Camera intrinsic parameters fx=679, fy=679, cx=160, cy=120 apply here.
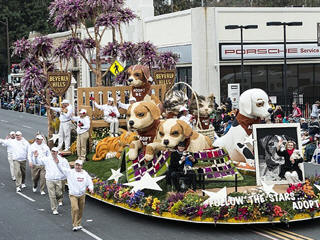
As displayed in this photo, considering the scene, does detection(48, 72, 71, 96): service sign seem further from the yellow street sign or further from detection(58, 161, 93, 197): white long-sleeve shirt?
detection(58, 161, 93, 197): white long-sleeve shirt

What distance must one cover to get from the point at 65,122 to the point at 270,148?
8.29m

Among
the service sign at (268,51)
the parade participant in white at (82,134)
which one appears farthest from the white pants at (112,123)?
the service sign at (268,51)

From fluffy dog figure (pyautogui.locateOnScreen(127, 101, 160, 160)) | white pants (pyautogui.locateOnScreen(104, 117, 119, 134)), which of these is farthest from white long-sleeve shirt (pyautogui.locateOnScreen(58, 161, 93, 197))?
white pants (pyautogui.locateOnScreen(104, 117, 119, 134))

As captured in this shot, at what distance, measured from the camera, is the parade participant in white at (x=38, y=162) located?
19.3 m

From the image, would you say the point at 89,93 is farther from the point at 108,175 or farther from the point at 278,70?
the point at 278,70

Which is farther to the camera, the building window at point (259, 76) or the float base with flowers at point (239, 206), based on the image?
the building window at point (259, 76)

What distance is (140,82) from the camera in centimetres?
2089

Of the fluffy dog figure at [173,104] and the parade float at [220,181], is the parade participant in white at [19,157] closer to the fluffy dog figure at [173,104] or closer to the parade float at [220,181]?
the parade float at [220,181]

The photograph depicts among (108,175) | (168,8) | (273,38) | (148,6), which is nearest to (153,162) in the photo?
(108,175)

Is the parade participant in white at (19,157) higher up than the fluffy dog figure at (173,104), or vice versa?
the fluffy dog figure at (173,104)

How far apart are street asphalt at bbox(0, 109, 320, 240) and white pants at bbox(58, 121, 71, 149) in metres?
4.13

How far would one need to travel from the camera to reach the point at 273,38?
38656 millimetres

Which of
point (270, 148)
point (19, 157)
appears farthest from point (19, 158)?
point (270, 148)

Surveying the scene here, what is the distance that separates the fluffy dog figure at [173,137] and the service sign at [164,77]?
33.0 feet
